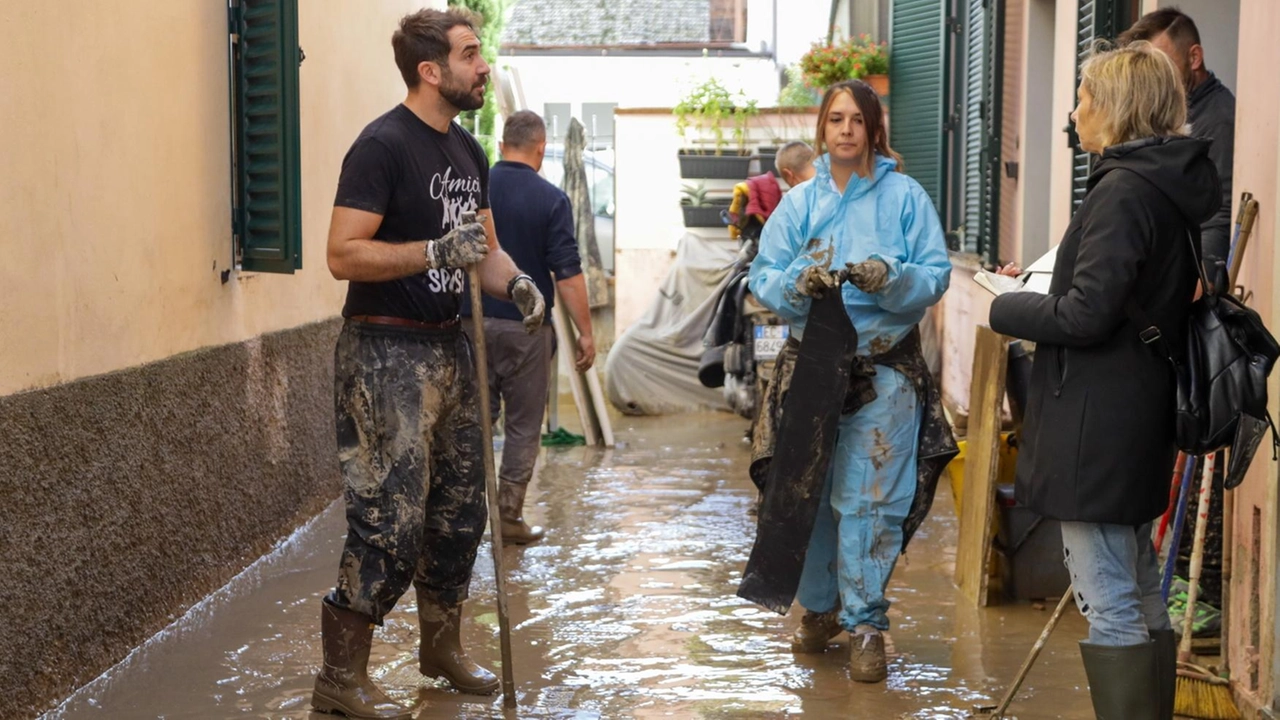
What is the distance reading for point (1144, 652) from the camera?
368 cm

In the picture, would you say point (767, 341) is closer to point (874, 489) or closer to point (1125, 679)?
point (874, 489)

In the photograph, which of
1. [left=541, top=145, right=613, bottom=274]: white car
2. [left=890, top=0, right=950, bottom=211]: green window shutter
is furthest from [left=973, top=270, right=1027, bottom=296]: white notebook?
[left=541, top=145, right=613, bottom=274]: white car

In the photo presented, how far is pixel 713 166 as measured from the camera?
12914 mm

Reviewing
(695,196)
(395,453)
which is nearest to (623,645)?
(395,453)

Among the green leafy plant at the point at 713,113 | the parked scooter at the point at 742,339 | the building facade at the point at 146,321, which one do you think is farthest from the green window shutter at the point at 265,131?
the green leafy plant at the point at 713,113

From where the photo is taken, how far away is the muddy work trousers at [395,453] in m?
4.31

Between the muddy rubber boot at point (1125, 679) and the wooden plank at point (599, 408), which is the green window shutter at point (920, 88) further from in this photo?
the muddy rubber boot at point (1125, 679)

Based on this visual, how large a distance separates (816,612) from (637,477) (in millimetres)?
3762

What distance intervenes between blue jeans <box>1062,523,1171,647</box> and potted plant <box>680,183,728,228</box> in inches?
358

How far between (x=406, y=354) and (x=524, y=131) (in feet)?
10.5

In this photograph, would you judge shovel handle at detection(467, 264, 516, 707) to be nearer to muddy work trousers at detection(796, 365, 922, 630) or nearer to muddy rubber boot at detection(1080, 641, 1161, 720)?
muddy work trousers at detection(796, 365, 922, 630)

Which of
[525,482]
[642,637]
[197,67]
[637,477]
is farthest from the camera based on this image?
[637,477]

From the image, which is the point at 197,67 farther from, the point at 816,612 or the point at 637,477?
the point at 637,477

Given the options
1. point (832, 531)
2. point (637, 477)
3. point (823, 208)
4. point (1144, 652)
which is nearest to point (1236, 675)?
point (1144, 652)
